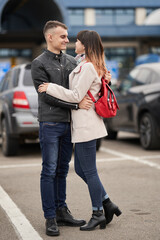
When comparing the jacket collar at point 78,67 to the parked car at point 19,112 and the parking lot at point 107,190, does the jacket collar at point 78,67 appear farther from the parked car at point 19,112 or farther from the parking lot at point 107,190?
the parked car at point 19,112

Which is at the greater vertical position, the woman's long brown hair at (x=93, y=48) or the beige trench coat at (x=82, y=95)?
the woman's long brown hair at (x=93, y=48)

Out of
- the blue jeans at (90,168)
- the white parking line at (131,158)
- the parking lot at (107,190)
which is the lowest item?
the white parking line at (131,158)

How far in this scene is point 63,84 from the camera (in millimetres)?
4617

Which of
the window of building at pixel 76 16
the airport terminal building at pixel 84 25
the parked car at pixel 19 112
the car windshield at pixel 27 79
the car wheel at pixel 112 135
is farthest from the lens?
the window of building at pixel 76 16

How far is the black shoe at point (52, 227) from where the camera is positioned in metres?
4.42

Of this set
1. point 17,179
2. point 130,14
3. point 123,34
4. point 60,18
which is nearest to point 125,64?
point 130,14

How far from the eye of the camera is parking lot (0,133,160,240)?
177 inches

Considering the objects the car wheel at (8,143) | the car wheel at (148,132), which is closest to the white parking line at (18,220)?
the car wheel at (8,143)

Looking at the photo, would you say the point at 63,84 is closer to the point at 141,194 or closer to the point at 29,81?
the point at 141,194

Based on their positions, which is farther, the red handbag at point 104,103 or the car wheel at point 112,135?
the car wheel at point 112,135

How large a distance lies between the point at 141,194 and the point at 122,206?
626mm

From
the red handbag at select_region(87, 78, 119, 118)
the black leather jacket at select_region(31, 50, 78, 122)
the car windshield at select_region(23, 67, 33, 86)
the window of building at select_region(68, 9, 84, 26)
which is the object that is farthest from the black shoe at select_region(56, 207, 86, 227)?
the window of building at select_region(68, 9, 84, 26)

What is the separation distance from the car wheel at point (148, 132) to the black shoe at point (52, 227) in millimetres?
5658

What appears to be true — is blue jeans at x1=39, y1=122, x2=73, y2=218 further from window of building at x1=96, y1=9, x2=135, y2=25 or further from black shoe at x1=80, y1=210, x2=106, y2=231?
window of building at x1=96, y1=9, x2=135, y2=25
